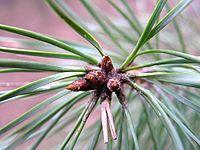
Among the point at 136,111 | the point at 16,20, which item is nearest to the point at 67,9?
the point at 136,111

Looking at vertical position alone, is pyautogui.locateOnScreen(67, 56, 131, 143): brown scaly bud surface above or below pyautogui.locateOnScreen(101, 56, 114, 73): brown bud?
below

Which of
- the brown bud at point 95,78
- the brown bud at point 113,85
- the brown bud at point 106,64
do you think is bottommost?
the brown bud at point 113,85

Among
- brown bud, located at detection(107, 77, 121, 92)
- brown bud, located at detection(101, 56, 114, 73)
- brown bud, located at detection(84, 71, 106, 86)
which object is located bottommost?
brown bud, located at detection(107, 77, 121, 92)

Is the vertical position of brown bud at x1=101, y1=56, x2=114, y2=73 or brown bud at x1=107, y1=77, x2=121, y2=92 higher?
brown bud at x1=101, y1=56, x2=114, y2=73

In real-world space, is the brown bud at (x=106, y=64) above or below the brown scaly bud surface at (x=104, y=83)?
above

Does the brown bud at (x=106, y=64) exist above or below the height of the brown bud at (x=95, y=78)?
above
